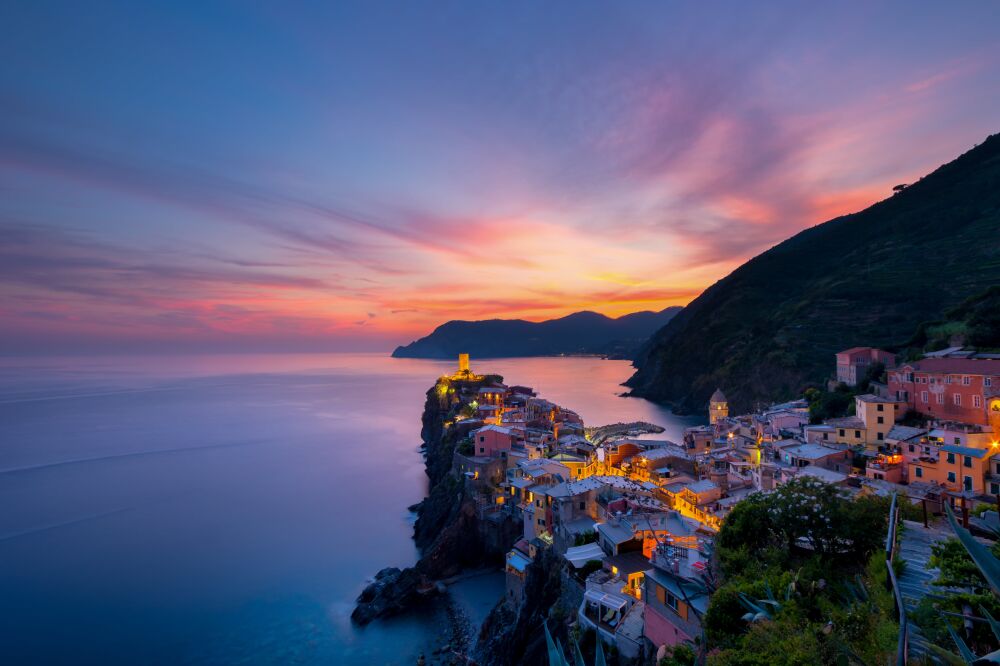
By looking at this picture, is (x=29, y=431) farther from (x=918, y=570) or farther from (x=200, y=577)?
(x=918, y=570)

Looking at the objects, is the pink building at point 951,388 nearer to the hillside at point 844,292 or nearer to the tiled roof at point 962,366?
the tiled roof at point 962,366

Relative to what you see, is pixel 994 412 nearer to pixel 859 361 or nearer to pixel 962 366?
pixel 962 366

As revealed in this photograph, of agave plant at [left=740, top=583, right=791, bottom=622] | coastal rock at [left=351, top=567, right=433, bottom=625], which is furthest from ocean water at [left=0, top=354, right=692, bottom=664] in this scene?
agave plant at [left=740, top=583, right=791, bottom=622]

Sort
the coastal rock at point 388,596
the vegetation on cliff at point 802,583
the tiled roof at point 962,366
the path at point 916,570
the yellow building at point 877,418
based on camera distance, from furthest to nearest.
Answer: the yellow building at point 877,418 → the coastal rock at point 388,596 → the tiled roof at point 962,366 → the vegetation on cliff at point 802,583 → the path at point 916,570

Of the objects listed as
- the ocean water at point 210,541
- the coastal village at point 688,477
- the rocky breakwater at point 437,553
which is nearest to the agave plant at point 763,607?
the coastal village at point 688,477

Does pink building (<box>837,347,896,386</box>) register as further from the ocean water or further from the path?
the path
